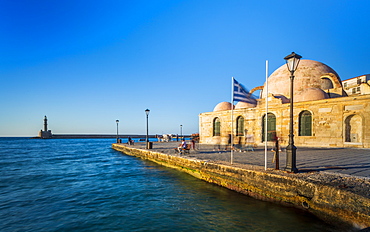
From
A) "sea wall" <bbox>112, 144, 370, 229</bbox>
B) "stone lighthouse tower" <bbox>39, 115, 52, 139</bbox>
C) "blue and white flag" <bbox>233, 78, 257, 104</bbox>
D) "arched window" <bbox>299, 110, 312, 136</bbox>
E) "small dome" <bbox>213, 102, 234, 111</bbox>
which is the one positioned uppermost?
"small dome" <bbox>213, 102, 234, 111</bbox>

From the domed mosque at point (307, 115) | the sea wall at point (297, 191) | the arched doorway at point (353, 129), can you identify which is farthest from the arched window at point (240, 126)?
the sea wall at point (297, 191)

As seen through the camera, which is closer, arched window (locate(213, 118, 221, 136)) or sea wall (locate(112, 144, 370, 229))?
sea wall (locate(112, 144, 370, 229))

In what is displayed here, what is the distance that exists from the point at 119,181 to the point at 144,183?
5.26ft

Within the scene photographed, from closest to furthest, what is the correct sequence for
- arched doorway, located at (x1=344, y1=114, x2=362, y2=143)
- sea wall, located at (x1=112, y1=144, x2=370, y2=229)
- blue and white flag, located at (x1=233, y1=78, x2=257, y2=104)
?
sea wall, located at (x1=112, y1=144, x2=370, y2=229), blue and white flag, located at (x1=233, y1=78, x2=257, y2=104), arched doorway, located at (x1=344, y1=114, x2=362, y2=143)

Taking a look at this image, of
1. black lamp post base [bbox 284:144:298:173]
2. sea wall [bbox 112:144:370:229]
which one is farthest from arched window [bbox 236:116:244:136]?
black lamp post base [bbox 284:144:298:173]

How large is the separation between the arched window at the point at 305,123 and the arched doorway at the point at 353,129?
239 centimetres

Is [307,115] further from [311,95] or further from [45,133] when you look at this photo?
[45,133]

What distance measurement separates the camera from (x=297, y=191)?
5.64 meters

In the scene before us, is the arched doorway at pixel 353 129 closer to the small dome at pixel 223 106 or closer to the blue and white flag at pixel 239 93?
the blue and white flag at pixel 239 93

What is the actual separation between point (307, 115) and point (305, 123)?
71cm

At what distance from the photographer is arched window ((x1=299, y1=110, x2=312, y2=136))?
16.6 metres

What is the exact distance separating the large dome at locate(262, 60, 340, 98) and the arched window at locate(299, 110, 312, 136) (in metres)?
4.99

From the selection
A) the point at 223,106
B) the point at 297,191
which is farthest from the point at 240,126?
the point at 297,191

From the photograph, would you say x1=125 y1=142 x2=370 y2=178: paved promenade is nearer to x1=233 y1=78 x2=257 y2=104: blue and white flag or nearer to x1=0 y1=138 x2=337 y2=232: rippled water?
x1=0 y1=138 x2=337 y2=232: rippled water
